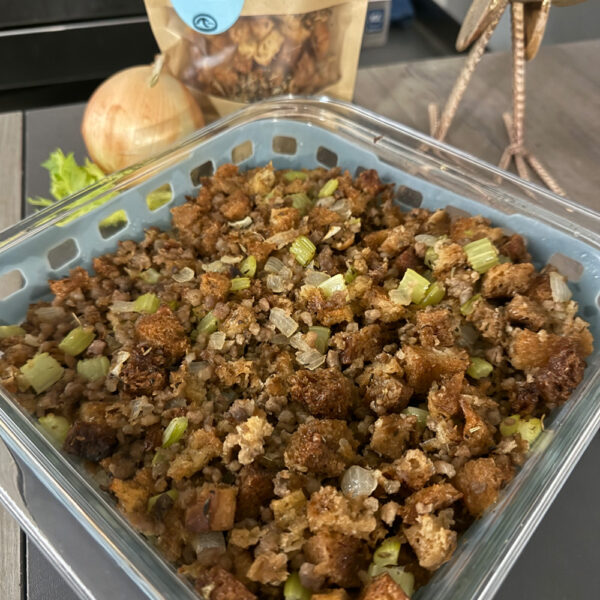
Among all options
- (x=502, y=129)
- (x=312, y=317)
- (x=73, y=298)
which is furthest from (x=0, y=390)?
(x=502, y=129)

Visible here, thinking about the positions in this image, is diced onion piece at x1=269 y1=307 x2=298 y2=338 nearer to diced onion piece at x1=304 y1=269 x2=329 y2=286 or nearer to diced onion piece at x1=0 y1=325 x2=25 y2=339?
diced onion piece at x1=304 y1=269 x2=329 y2=286

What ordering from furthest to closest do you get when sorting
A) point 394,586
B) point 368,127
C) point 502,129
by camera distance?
point 502,129 → point 368,127 → point 394,586

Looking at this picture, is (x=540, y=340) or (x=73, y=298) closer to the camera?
(x=540, y=340)

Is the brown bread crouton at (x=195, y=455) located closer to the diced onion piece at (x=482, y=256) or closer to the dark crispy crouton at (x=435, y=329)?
the dark crispy crouton at (x=435, y=329)

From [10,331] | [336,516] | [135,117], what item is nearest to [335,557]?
[336,516]

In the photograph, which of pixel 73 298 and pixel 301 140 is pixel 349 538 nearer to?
pixel 73 298

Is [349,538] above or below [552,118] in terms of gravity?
below

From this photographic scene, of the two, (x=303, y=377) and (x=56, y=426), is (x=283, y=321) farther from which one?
(x=56, y=426)
